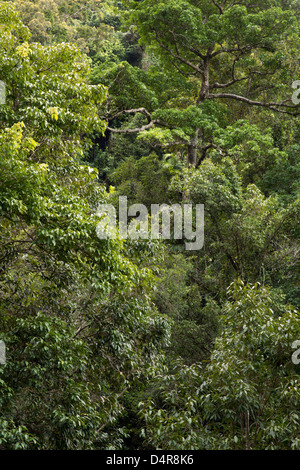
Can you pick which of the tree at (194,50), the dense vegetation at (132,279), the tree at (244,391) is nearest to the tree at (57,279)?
the dense vegetation at (132,279)

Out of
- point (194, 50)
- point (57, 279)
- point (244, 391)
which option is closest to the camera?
point (244, 391)

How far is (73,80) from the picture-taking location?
7336 millimetres

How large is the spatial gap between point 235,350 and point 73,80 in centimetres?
477

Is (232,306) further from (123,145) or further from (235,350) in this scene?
(123,145)

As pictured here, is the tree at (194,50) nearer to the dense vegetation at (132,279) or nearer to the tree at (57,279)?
the dense vegetation at (132,279)

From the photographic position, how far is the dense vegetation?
5.15 metres

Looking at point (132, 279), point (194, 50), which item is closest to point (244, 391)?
point (132, 279)

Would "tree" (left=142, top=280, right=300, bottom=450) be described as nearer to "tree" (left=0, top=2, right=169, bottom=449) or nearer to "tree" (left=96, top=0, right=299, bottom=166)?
"tree" (left=0, top=2, right=169, bottom=449)

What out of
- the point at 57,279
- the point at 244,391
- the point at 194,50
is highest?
the point at 194,50

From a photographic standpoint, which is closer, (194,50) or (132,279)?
(132,279)

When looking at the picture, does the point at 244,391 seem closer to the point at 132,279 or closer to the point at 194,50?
the point at 132,279

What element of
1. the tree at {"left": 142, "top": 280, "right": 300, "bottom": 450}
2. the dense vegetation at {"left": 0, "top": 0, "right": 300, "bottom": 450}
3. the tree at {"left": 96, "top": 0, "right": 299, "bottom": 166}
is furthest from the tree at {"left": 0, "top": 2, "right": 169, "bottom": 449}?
the tree at {"left": 96, "top": 0, "right": 299, "bottom": 166}

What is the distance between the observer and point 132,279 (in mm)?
6723

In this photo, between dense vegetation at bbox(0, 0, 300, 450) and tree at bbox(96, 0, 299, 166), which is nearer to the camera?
dense vegetation at bbox(0, 0, 300, 450)
